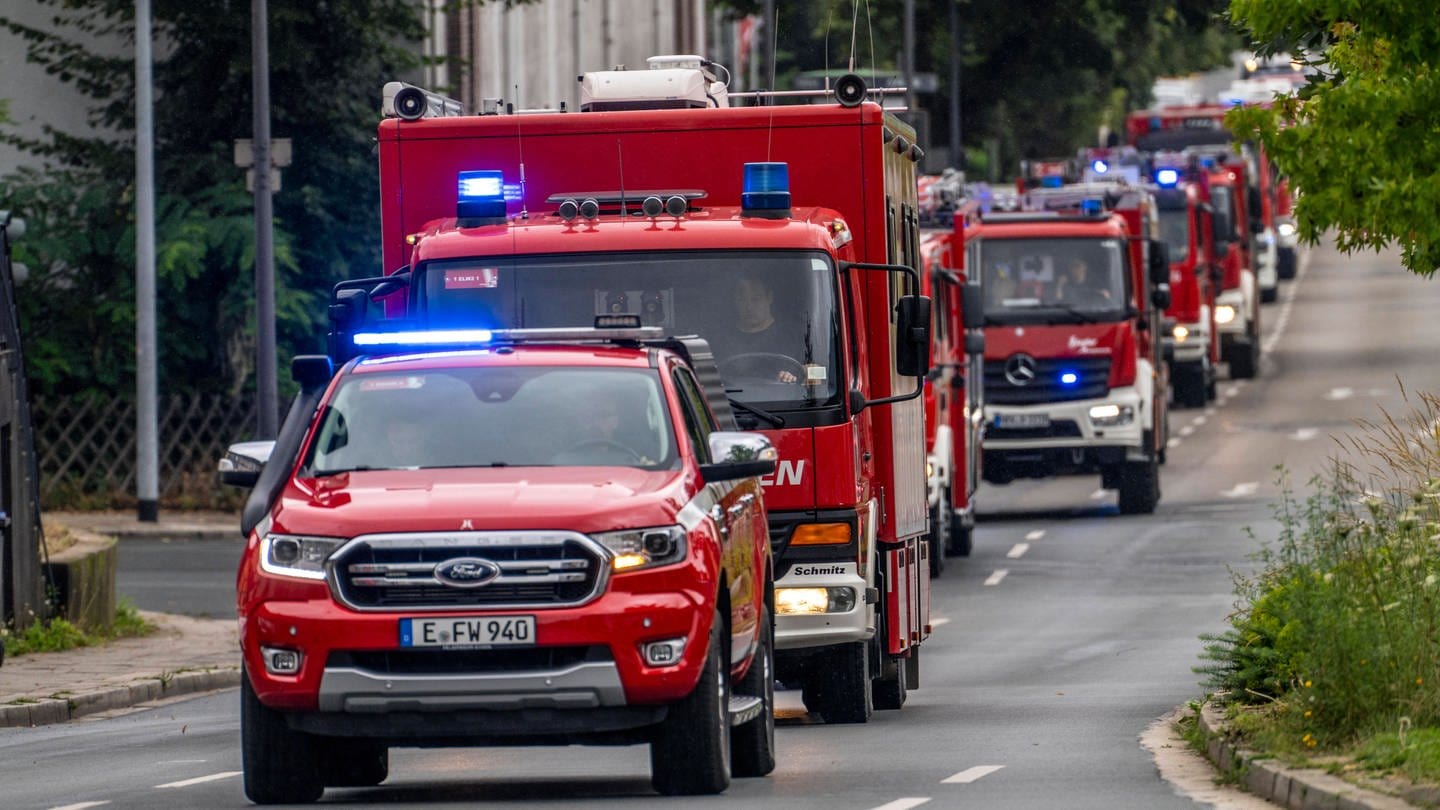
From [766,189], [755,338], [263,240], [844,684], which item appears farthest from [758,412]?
[263,240]

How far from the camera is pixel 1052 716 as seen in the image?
15031mm

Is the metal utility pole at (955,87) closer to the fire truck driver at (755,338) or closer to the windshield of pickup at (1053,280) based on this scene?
the windshield of pickup at (1053,280)

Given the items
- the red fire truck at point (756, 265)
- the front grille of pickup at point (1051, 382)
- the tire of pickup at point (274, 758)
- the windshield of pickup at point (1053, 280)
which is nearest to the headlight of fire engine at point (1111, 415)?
the front grille of pickup at point (1051, 382)

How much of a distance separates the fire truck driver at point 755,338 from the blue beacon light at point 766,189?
1.20 feet

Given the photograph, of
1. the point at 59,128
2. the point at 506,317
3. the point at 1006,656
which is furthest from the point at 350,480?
the point at 59,128

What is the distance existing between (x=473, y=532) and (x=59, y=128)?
92.9ft

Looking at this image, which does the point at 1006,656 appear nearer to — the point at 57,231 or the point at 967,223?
the point at 967,223

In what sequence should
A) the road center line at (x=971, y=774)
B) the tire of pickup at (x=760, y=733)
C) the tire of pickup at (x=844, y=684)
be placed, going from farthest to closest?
the tire of pickup at (x=844, y=684)
the tire of pickup at (x=760, y=733)
the road center line at (x=971, y=774)

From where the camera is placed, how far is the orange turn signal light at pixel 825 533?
1343 cm

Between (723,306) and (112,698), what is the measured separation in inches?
246

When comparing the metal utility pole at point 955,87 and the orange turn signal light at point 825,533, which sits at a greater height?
the metal utility pole at point 955,87

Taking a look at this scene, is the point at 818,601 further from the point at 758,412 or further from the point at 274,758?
the point at 274,758

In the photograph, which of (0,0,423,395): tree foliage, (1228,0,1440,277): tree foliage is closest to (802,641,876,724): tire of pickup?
(1228,0,1440,277): tree foliage

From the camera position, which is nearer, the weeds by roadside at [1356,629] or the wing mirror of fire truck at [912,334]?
the weeds by roadside at [1356,629]
